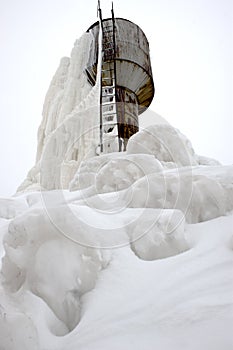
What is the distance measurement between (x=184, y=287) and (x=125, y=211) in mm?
671

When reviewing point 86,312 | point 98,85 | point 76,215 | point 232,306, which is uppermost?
point 98,85

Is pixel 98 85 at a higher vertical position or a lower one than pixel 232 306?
higher

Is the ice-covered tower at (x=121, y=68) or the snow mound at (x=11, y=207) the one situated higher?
the ice-covered tower at (x=121, y=68)

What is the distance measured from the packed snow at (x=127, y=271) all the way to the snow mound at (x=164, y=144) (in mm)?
1241

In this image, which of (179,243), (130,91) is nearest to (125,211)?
(179,243)

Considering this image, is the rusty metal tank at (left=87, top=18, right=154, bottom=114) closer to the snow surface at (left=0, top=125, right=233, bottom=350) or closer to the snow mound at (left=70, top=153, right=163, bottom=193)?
the snow mound at (left=70, top=153, right=163, bottom=193)

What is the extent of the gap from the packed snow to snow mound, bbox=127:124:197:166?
1241 millimetres

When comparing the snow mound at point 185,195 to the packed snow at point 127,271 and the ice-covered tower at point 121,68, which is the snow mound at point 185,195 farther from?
the ice-covered tower at point 121,68

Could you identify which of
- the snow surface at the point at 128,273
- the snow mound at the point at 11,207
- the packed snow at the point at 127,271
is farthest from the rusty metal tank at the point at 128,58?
the snow surface at the point at 128,273

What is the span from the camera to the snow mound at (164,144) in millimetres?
2889

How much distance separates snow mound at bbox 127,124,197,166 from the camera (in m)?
2.89

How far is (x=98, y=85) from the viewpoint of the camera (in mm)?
4387

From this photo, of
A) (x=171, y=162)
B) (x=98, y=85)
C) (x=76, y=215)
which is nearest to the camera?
(x=76, y=215)

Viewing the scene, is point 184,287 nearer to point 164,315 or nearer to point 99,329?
point 164,315
